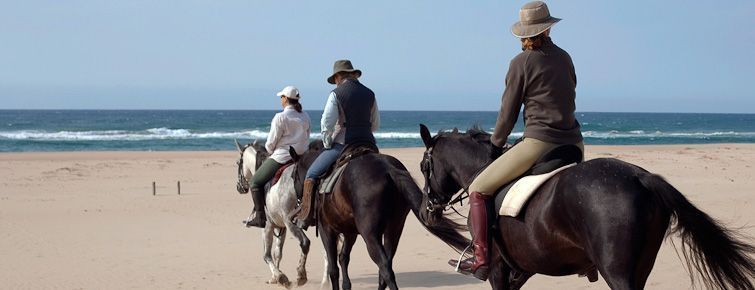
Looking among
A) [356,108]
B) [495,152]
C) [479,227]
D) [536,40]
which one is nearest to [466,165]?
[495,152]

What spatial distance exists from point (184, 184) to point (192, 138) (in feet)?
108

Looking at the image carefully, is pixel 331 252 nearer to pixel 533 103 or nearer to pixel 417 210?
pixel 417 210

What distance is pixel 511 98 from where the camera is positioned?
572 centimetres

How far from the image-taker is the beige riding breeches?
5688 millimetres

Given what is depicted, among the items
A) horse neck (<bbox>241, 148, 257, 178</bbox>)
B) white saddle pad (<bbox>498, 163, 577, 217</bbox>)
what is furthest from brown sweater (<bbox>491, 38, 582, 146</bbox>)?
horse neck (<bbox>241, 148, 257, 178</bbox>)

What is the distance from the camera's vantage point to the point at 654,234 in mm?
4984

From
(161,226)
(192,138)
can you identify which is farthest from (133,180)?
(192,138)

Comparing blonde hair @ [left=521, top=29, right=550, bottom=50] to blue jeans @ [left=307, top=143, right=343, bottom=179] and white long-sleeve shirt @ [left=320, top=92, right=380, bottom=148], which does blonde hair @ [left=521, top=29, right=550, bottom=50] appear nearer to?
white long-sleeve shirt @ [left=320, top=92, right=380, bottom=148]

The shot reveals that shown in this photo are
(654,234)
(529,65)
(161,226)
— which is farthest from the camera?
(161,226)

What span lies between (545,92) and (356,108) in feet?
9.30

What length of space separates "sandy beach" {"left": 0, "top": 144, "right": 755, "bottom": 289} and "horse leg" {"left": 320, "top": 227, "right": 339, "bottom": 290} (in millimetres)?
1066

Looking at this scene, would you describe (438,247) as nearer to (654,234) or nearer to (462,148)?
(462,148)

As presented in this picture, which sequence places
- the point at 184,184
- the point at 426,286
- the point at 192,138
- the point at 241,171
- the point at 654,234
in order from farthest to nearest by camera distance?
1. the point at 192,138
2. the point at 184,184
3. the point at 241,171
4. the point at 426,286
5. the point at 654,234

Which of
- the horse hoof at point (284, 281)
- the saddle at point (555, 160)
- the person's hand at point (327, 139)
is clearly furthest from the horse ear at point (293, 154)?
the saddle at point (555, 160)
